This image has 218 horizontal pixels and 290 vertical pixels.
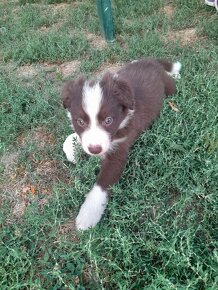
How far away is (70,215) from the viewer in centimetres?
341

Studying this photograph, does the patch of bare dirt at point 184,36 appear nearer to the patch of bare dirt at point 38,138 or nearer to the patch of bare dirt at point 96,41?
the patch of bare dirt at point 96,41

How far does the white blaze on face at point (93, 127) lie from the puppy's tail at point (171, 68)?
1.60 meters

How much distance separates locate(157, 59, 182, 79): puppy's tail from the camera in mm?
4684

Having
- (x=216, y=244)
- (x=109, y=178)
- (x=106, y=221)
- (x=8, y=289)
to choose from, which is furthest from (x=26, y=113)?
(x=216, y=244)

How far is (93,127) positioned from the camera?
328 cm

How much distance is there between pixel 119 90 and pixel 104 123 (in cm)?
30

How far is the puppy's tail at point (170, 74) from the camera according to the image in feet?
14.4

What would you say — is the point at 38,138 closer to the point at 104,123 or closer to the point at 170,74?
the point at 104,123

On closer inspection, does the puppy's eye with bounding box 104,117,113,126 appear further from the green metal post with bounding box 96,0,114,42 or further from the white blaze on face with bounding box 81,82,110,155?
the green metal post with bounding box 96,0,114,42

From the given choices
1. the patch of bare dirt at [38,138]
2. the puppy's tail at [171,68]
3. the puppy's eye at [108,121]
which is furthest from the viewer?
the puppy's tail at [171,68]

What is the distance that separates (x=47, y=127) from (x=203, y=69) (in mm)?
1937

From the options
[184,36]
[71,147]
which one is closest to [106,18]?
[184,36]

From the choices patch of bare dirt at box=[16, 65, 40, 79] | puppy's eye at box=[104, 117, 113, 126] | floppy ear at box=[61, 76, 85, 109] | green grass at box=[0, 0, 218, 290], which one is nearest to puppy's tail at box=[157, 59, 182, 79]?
green grass at box=[0, 0, 218, 290]

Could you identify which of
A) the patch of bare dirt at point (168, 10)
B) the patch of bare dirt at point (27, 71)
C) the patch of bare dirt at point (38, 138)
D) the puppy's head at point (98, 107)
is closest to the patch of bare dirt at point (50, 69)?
the patch of bare dirt at point (27, 71)
